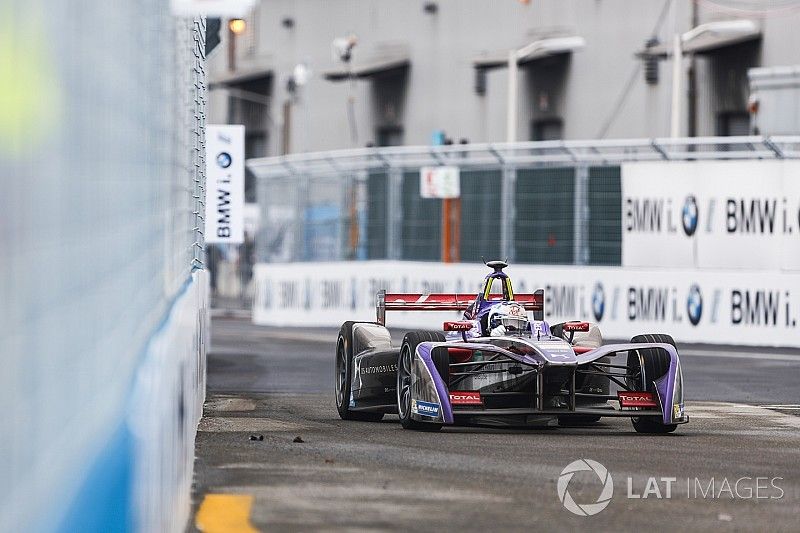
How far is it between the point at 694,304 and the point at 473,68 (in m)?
20.6

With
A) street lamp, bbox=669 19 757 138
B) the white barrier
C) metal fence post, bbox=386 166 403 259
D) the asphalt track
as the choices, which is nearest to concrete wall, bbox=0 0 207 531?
the asphalt track

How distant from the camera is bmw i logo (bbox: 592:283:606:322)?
27859 mm

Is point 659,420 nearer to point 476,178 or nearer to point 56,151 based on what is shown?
point 56,151

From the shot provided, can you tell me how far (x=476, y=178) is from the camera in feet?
102

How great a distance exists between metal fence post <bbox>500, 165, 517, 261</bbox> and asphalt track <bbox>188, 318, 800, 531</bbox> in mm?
14366

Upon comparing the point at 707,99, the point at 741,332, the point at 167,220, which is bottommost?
the point at 741,332

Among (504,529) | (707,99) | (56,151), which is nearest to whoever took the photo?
(56,151)

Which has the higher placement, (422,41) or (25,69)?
(422,41)

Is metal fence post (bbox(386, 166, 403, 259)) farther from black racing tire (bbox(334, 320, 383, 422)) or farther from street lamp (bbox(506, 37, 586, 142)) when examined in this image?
black racing tire (bbox(334, 320, 383, 422))

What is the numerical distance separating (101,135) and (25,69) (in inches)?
48.8

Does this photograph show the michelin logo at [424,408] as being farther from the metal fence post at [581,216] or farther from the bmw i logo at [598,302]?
the metal fence post at [581,216]

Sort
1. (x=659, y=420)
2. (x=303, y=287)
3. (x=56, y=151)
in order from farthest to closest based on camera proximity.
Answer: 1. (x=303, y=287)
2. (x=659, y=420)
3. (x=56, y=151)

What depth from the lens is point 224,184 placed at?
2173cm

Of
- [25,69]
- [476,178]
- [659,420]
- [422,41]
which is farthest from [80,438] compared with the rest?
[422,41]
